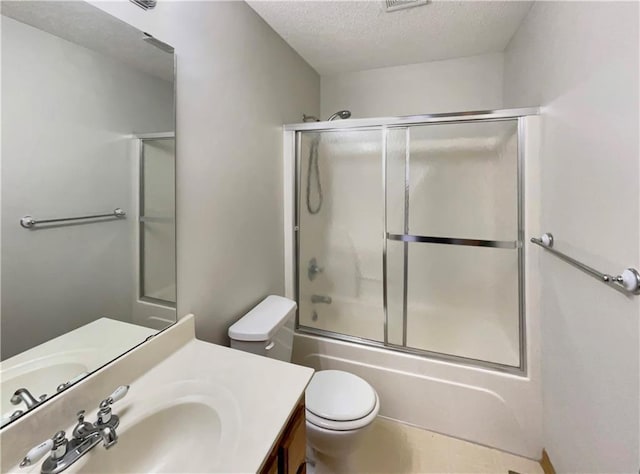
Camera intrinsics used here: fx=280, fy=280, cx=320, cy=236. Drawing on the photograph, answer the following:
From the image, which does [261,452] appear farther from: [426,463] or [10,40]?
[426,463]

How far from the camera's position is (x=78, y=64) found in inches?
32.6

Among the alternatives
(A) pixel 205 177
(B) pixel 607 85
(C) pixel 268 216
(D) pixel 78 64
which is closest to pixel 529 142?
(B) pixel 607 85

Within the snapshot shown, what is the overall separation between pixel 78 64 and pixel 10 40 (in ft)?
0.49

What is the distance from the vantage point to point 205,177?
1322 mm

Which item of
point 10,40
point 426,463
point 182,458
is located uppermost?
point 10,40

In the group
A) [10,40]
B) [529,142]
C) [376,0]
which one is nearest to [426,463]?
[529,142]

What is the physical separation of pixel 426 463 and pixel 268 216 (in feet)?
5.55

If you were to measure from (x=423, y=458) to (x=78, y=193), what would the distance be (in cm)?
203

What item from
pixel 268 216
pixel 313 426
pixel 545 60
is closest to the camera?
pixel 313 426

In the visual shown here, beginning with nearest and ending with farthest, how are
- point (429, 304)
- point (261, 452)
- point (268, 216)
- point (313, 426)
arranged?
point (261, 452)
point (313, 426)
point (268, 216)
point (429, 304)

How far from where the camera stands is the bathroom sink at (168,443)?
0.74 meters

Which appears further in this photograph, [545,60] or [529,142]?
[529,142]

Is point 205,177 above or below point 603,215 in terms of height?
above

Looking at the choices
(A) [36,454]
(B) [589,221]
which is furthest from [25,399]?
(B) [589,221]
